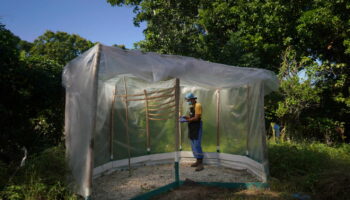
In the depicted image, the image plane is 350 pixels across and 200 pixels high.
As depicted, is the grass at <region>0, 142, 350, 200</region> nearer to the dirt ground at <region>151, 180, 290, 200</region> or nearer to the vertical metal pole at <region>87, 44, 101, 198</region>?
the dirt ground at <region>151, 180, 290, 200</region>

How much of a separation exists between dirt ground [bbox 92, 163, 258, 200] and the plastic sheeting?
42cm

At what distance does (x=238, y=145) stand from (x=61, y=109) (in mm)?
3626

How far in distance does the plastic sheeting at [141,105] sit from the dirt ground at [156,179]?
0.42 m

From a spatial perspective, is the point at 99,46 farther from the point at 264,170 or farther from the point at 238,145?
the point at 238,145

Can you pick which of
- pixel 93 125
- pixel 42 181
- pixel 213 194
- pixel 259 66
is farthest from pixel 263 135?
pixel 259 66

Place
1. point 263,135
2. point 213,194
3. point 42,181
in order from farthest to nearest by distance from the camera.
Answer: point 263,135 < point 213,194 < point 42,181

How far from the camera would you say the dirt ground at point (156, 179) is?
4215 mm

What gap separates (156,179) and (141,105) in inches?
73.8

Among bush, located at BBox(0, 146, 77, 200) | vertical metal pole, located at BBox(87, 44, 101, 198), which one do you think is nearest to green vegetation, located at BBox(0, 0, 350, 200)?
bush, located at BBox(0, 146, 77, 200)

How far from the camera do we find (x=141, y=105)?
6441mm

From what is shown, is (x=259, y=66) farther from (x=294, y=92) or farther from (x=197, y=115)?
(x=197, y=115)

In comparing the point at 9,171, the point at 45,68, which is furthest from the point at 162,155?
the point at 9,171

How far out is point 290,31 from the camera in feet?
29.4

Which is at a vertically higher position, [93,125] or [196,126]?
[93,125]
